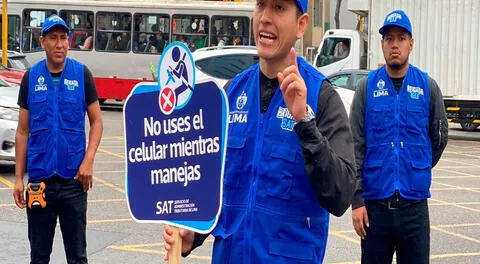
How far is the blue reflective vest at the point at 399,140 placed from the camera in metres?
5.20

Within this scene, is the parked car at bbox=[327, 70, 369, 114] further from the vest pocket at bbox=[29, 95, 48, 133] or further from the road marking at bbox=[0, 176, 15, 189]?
the vest pocket at bbox=[29, 95, 48, 133]

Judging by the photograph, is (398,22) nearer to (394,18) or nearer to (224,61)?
(394,18)

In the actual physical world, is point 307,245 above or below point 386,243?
above

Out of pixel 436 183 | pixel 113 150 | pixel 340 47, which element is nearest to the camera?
pixel 436 183

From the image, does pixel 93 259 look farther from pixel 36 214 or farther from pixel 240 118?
pixel 240 118

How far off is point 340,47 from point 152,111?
24321mm

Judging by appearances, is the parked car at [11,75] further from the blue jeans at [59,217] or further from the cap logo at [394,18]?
the cap logo at [394,18]

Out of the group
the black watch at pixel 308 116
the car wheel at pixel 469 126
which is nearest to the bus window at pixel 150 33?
the car wheel at pixel 469 126

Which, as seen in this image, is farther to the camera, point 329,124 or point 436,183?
point 436,183

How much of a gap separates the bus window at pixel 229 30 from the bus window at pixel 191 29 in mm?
267

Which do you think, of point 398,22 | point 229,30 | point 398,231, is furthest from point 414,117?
point 229,30

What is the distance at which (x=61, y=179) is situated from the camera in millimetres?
5828

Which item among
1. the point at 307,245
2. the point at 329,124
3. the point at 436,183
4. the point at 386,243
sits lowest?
the point at 436,183

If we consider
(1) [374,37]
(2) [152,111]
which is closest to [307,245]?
(2) [152,111]
